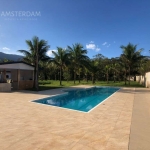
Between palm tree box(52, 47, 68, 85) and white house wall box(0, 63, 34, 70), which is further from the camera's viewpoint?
palm tree box(52, 47, 68, 85)

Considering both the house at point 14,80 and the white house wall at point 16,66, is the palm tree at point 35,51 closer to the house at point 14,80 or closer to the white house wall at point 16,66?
the house at point 14,80

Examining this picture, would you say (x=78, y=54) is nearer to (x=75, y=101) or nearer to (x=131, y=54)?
(x=131, y=54)

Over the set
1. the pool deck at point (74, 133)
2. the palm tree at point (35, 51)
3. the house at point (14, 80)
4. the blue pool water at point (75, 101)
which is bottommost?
the blue pool water at point (75, 101)

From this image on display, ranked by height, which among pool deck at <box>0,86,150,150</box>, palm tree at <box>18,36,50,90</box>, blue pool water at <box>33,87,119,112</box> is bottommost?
blue pool water at <box>33,87,119,112</box>

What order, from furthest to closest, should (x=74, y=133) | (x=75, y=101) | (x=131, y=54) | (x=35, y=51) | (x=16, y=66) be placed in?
(x=131, y=54) → (x=35, y=51) → (x=16, y=66) → (x=75, y=101) → (x=74, y=133)

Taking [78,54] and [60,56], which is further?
[78,54]

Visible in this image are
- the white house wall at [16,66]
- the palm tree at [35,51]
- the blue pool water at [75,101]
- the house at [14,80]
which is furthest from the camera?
the palm tree at [35,51]

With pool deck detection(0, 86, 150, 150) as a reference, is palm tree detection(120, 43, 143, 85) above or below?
above

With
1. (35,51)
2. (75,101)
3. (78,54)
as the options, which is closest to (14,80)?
(35,51)

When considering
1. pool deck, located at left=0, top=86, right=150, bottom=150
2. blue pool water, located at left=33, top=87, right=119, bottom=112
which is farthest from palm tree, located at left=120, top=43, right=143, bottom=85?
pool deck, located at left=0, top=86, right=150, bottom=150

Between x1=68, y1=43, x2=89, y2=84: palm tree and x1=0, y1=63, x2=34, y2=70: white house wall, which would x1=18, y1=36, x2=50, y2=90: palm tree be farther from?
x1=68, y1=43, x2=89, y2=84: palm tree

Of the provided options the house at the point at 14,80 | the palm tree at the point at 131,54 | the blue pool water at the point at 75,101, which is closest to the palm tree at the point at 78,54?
the palm tree at the point at 131,54

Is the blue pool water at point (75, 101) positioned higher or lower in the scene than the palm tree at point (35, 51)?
lower

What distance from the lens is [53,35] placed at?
20172 millimetres
